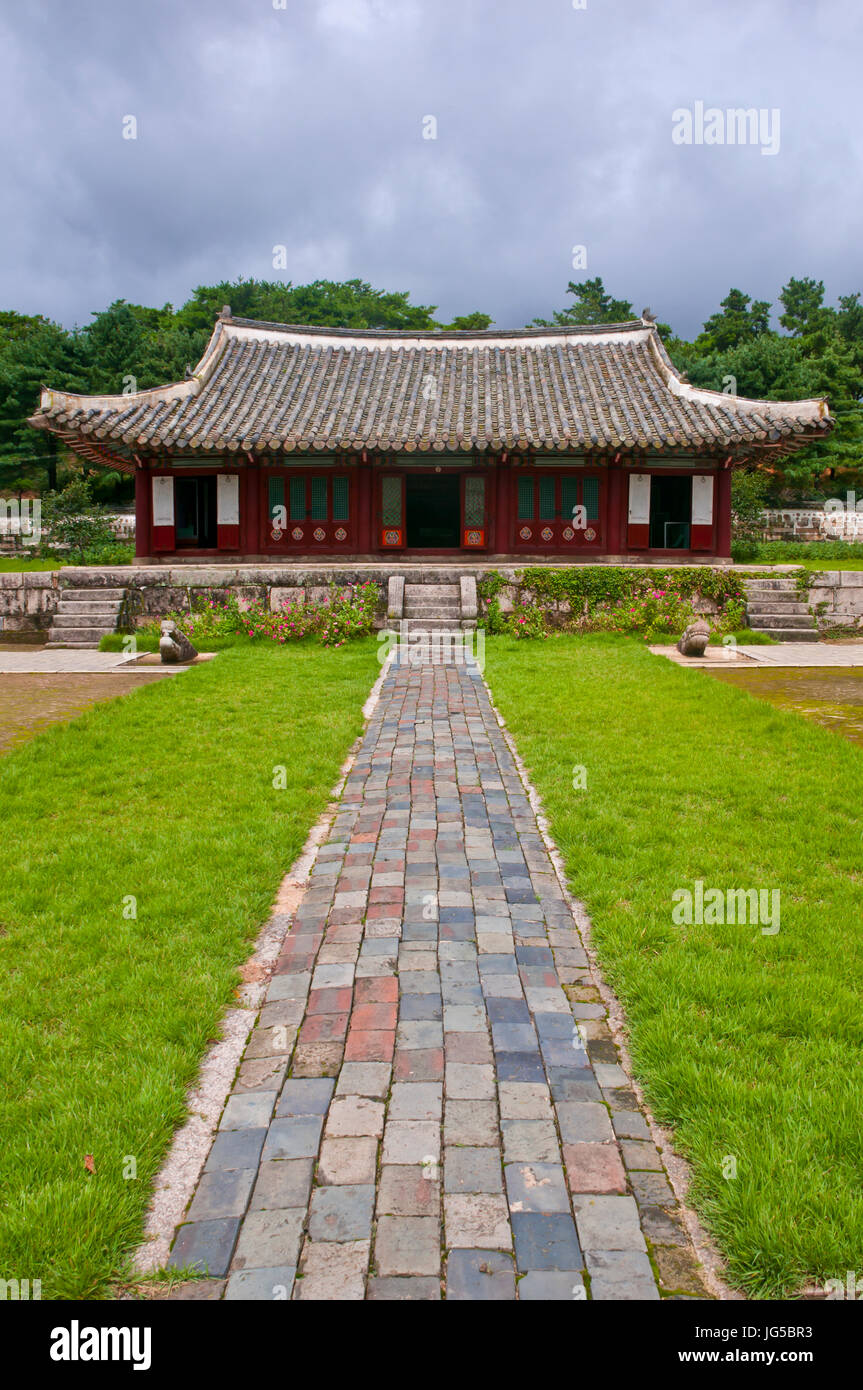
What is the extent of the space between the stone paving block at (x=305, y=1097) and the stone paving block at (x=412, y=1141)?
0.25 meters

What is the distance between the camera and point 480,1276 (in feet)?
7.04

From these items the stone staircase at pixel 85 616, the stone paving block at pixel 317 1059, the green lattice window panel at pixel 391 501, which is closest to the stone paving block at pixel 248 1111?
the stone paving block at pixel 317 1059

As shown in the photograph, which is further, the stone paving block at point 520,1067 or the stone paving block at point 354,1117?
the stone paving block at point 520,1067

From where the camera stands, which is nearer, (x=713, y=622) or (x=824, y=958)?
(x=824, y=958)

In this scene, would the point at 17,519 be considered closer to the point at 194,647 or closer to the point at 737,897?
the point at 194,647

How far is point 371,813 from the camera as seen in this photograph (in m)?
5.62

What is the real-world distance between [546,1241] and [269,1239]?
2.42ft

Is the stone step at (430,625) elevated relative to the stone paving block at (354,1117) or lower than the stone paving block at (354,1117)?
elevated

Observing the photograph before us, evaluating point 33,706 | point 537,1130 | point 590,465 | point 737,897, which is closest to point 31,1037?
point 537,1130

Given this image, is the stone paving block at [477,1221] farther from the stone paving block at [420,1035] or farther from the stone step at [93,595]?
the stone step at [93,595]

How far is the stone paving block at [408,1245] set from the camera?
2166 millimetres

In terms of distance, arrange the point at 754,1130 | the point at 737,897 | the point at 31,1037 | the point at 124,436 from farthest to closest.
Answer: the point at 124,436, the point at 737,897, the point at 31,1037, the point at 754,1130

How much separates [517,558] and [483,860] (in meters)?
15.1

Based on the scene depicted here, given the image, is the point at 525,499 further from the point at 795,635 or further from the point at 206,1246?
the point at 206,1246
